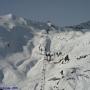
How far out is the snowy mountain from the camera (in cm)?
7588

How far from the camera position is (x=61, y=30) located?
104 metres

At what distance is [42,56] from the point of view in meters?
89.2

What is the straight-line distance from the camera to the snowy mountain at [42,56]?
7588cm

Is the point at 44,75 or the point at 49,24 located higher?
the point at 49,24

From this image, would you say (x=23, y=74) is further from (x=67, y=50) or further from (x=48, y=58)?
(x=67, y=50)

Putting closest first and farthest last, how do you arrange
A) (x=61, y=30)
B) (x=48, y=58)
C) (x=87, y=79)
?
(x=87, y=79)
(x=48, y=58)
(x=61, y=30)

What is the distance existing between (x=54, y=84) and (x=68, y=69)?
515cm

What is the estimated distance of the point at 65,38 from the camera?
314 ft

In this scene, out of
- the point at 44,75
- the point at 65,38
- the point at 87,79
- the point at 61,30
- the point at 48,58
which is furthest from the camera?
the point at 61,30

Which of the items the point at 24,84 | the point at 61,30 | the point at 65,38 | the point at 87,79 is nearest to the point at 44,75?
the point at 24,84

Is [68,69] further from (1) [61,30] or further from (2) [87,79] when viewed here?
(1) [61,30]

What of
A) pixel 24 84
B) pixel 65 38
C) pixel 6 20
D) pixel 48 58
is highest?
pixel 6 20

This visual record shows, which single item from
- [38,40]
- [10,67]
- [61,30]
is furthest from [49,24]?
[10,67]

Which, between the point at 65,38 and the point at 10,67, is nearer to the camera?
the point at 10,67
